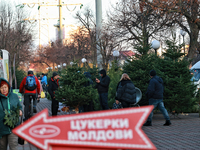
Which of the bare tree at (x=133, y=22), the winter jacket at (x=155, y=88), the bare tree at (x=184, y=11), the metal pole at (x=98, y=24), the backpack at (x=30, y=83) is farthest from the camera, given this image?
the metal pole at (x=98, y=24)

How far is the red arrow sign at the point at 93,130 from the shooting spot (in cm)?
221

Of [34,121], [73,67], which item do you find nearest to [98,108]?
[73,67]

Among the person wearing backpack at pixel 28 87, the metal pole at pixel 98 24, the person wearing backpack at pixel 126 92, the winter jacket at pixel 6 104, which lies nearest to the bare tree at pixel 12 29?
the metal pole at pixel 98 24

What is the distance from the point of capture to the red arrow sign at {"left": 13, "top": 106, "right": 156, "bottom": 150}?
2.21 metres

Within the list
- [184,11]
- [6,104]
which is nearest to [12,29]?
[184,11]

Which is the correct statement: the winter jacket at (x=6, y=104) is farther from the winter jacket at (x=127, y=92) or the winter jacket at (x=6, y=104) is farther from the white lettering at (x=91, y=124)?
the winter jacket at (x=127, y=92)

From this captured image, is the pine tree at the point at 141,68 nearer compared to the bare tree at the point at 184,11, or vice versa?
the pine tree at the point at 141,68

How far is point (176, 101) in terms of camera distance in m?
11.4

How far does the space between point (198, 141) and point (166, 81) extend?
4.22 m

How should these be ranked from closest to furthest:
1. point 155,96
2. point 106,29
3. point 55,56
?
1. point 155,96
2. point 106,29
3. point 55,56

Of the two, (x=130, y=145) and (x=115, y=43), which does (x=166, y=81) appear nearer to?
(x=130, y=145)

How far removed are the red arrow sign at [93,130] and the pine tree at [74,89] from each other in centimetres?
759

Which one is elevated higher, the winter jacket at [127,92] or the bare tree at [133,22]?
the bare tree at [133,22]

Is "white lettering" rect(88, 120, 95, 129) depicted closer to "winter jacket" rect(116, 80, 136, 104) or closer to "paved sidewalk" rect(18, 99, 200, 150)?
"paved sidewalk" rect(18, 99, 200, 150)
